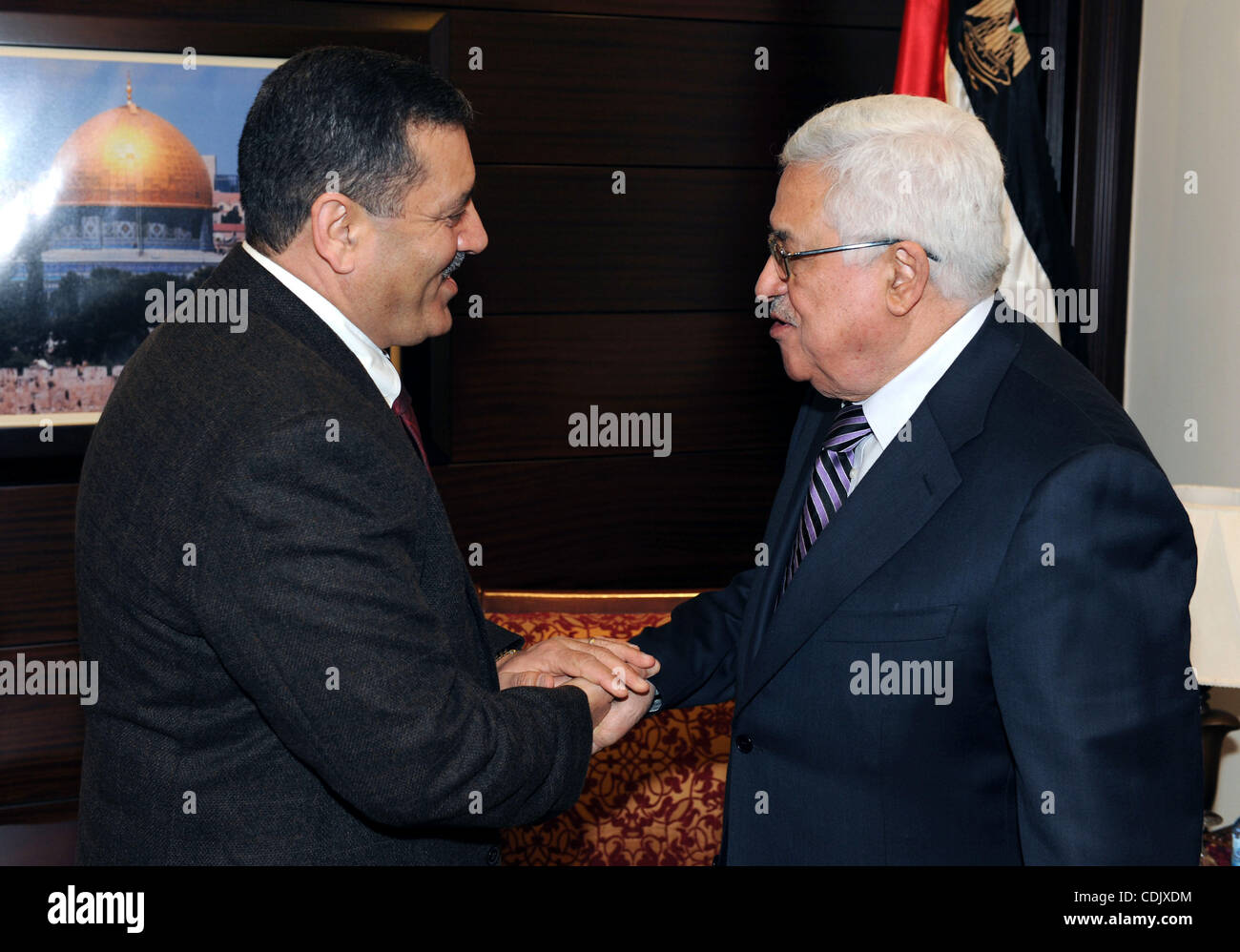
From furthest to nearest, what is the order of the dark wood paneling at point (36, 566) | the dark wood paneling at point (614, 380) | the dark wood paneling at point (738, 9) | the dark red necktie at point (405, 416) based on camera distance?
the dark wood paneling at point (614, 380) < the dark wood paneling at point (738, 9) < the dark wood paneling at point (36, 566) < the dark red necktie at point (405, 416)

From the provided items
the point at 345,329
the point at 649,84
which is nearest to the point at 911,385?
the point at 345,329

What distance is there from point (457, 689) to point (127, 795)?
419 millimetres

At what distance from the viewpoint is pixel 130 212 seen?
2805mm

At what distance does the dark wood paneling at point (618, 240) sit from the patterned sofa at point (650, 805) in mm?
1054

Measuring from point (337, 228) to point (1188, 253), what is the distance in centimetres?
234

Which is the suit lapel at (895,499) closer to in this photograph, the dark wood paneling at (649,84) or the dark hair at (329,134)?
A: the dark hair at (329,134)

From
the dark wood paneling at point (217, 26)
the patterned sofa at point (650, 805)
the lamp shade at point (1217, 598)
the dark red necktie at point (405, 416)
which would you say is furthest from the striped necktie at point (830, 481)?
the dark wood paneling at point (217, 26)

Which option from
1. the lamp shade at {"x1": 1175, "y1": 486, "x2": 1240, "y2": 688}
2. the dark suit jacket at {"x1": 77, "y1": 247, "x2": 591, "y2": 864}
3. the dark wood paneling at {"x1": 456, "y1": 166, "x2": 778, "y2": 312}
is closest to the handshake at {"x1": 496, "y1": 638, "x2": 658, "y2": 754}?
the dark suit jacket at {"x1": 77, "y1": 247, "x2": 591, "y2": 864}

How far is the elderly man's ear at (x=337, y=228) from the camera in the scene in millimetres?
1465

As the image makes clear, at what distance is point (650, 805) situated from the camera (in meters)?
2.49

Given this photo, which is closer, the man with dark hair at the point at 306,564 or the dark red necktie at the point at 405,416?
the man with dark hair at the point at 306,564

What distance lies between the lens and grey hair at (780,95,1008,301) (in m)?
1.51
